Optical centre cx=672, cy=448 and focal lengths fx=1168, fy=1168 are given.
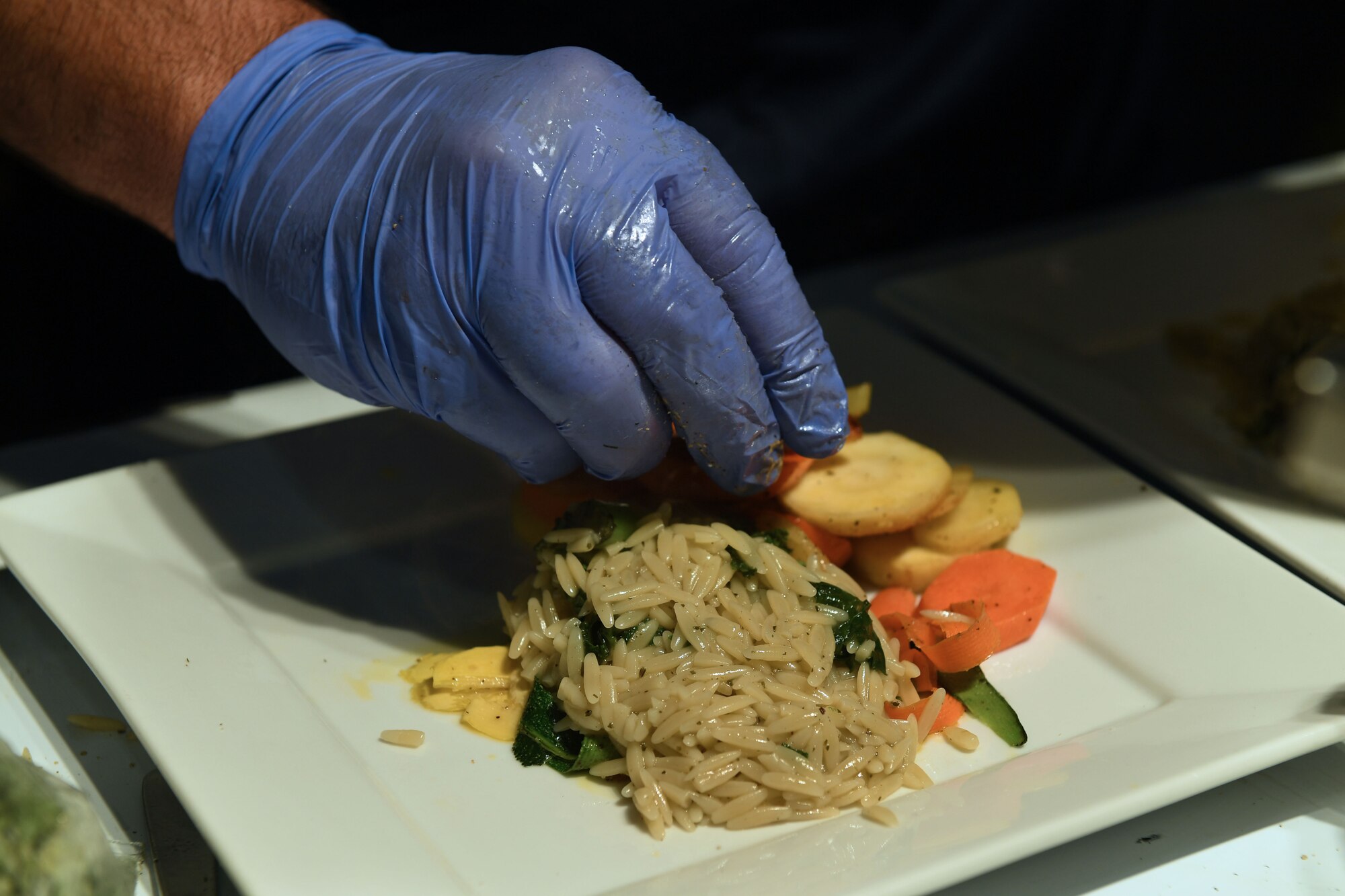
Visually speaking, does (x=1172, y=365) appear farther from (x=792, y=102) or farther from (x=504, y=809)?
(x=504, y=809)

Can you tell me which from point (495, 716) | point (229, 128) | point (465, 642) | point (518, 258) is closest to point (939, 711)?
point (495, 716)

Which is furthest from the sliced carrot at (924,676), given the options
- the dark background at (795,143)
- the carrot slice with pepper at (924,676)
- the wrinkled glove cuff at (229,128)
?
the dark background at (795,143)

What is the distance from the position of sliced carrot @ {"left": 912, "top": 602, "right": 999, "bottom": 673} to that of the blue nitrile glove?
45 centimetres

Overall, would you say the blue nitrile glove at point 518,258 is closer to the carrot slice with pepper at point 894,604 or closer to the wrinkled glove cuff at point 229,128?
the wrinkled glove cuff at point 229,128

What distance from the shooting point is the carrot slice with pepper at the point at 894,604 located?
255cm

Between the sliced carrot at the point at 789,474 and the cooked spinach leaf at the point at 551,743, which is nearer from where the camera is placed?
the cooked spinach leaf at the point at 551,743

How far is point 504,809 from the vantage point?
2.00 metres

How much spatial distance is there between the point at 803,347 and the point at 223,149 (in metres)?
1.23

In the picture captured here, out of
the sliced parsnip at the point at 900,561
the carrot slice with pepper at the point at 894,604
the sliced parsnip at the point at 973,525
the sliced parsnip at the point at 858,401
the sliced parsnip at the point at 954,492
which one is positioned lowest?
the carrot slice with pepper at the point at 894,604

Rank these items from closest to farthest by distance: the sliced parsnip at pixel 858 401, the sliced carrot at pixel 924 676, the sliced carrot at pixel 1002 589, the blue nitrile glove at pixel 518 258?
the blue nitrile glove at pixel 518 258 < the sliced carrot at pixel 924 676 < the sliced carrot at pixel 1002 589 < the sliced parsnip at pixel 858 401

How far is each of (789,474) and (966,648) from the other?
21.9 inches

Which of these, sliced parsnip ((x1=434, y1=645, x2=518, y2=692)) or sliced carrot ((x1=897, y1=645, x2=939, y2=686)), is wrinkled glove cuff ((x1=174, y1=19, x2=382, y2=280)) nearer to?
sliced parsnip ((x1=434, y1=645, x2=518, y2=692))

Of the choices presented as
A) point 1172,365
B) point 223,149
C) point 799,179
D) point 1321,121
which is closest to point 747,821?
point 223,149

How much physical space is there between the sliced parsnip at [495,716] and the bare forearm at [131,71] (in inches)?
49.1
